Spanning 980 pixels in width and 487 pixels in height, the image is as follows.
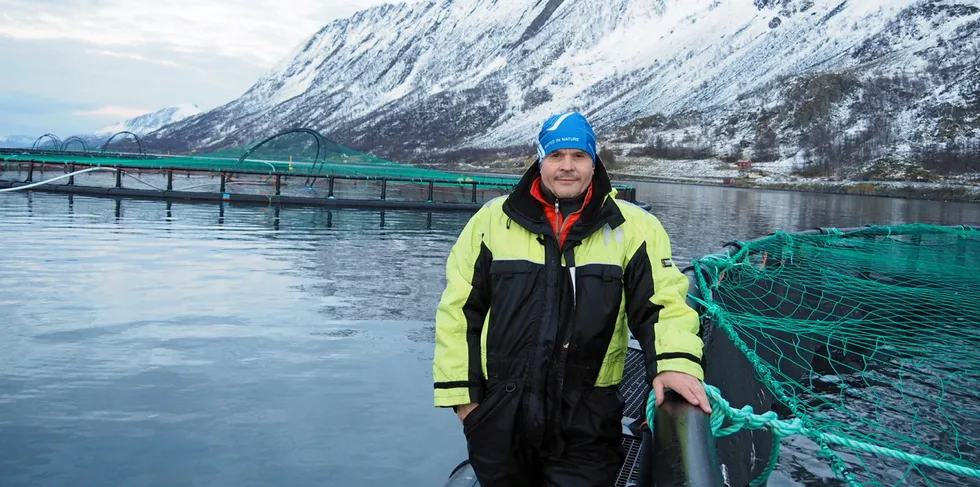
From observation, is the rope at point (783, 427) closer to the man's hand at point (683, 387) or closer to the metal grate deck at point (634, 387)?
the man's hand at point (683, 387)

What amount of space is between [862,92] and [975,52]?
26.2m

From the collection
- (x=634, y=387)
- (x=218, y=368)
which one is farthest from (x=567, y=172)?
(x=218, y=368)

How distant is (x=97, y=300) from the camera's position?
454 inches

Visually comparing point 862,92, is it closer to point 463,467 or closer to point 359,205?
point 359,205

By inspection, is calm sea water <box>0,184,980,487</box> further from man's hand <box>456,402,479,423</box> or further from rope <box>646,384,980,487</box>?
rope <box>646,384,980,487</box>

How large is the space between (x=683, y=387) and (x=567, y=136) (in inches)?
50.9

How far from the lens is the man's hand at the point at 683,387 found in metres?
2.92

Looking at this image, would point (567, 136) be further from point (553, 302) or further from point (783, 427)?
point (783, 427)

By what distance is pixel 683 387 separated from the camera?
302 centimetres

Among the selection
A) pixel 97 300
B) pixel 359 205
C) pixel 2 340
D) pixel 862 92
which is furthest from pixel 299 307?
pixel 862 92

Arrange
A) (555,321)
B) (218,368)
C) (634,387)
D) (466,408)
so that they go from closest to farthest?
(555,321) → (466,408) → (634,387) → (218,368)

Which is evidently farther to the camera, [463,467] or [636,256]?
[463,467]

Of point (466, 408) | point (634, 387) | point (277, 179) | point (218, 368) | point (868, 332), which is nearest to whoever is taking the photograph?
point (466, 408)

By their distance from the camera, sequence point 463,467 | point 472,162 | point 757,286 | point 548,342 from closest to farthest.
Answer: point 548,342, point 463,467, point 757,286, point 472,162
